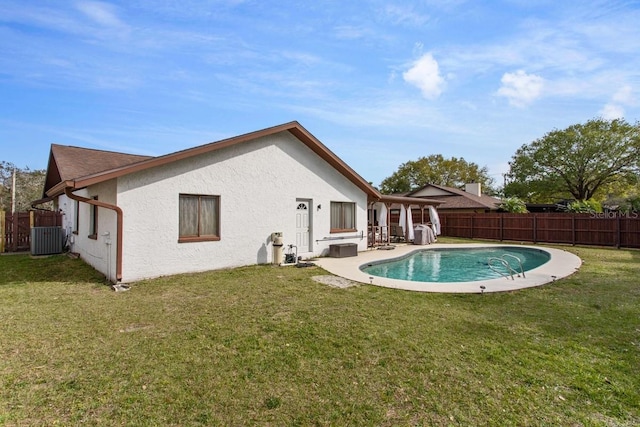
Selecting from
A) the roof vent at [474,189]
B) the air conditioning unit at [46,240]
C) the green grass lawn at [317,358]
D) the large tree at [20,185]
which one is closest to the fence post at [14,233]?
the air conditioning unit at [46,240]

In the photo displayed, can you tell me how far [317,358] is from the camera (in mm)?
4164

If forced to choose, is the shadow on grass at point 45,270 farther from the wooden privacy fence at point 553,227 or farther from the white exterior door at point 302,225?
the wooden privacy fence at point 553,227

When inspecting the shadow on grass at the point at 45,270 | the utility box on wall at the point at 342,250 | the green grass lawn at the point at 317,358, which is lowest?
the green grass lawn at the point at 317,358

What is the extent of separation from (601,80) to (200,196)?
17038 mm

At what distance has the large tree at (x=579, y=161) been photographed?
33531 mm

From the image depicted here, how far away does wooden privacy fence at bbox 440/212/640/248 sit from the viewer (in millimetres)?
17891

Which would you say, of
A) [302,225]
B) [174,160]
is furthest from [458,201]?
[174,160]

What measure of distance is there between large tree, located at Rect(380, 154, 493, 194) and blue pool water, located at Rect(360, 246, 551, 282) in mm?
31468

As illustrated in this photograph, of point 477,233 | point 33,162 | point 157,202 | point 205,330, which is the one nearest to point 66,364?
point 205,330

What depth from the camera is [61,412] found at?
303 centimetres

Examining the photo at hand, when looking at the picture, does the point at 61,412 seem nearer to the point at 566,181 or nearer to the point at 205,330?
the point at 205,330

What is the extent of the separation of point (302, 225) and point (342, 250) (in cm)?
201

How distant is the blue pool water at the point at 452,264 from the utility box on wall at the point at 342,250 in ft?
4.62

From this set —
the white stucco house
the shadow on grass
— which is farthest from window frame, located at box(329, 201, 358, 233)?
the shadow on grass
